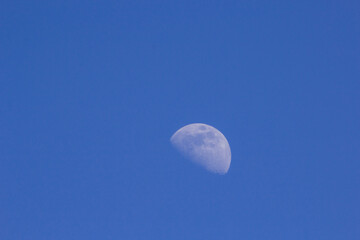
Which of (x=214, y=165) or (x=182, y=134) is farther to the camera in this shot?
(x=182, y=134)

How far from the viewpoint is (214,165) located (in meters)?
20.1

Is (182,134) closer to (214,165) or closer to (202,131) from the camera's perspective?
(202,131)

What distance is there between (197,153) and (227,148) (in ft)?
8.05

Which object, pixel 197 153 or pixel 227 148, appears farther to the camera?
pixel 227 148

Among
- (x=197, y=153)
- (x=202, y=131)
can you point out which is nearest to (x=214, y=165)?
(x=197, y=153)

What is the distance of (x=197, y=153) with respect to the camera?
2030 centimetres

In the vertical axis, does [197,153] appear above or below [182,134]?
below

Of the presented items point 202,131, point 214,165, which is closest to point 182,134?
point 202,131

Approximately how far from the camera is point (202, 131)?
71.1 feet

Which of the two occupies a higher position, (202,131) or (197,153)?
(202,131)

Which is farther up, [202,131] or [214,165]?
[202,131]

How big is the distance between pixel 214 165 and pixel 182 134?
2.59 meters

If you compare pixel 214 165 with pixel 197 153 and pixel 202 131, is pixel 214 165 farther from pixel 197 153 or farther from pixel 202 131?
pixel 202 131

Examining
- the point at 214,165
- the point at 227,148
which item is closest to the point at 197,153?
the point at 214,165
